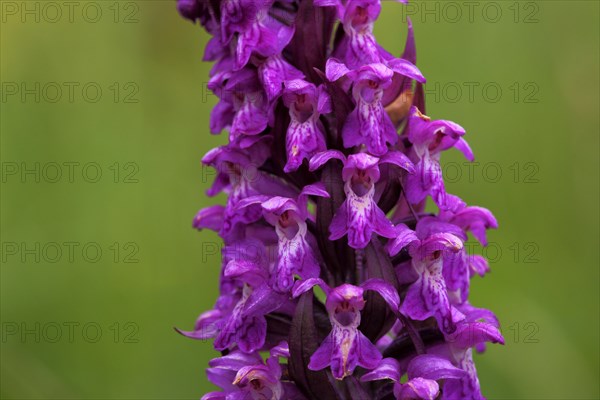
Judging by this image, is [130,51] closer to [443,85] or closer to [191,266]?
[191,266]

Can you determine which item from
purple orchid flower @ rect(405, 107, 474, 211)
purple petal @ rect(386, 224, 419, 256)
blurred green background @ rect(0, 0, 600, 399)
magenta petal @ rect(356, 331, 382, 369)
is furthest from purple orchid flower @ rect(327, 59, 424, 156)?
blurred green background @ rect(0, 0, 600, 399)

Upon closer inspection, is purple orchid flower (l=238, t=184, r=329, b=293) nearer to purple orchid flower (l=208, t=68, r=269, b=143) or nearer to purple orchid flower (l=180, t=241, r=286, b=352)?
purple orchid flower (l=180, t=241, r=286, b=352)

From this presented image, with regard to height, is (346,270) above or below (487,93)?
below

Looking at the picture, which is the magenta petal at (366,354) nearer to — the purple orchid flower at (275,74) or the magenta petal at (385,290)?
the magenta petal at (385,290)

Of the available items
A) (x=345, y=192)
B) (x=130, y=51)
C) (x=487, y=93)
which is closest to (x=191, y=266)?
(x=130, y=51)

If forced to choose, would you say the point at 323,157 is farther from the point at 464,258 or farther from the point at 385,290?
the point at 464,258

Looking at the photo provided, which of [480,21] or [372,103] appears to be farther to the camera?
[480,21]
